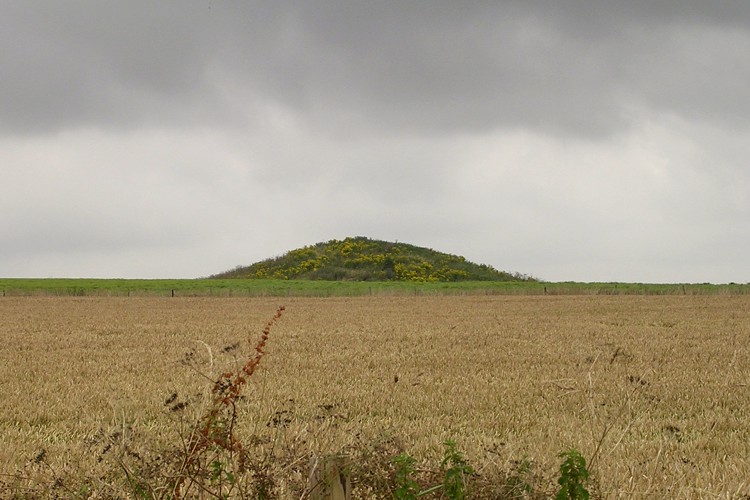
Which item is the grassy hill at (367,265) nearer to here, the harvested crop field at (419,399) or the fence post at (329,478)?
the harvested crop field at (419,399)

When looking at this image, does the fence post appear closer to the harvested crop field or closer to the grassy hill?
the harvested crop field

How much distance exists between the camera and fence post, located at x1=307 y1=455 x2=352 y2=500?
4055 millimetres

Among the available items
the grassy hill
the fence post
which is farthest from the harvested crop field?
the grassy hill

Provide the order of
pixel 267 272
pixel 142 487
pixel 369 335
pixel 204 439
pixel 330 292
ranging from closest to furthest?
pixel 204 439 → pixel 142 487 → pixel 369 335 → pixel 330 292 → pixel 267 272

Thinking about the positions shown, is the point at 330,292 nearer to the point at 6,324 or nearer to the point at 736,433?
the point at 6,324

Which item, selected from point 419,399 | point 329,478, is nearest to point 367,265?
point 419,399

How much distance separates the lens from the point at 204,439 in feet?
15.2

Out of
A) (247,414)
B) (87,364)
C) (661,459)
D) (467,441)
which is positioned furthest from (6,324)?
(661,459)

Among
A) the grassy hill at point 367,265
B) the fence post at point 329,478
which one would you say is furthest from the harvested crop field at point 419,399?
the grassy hill at point 367,265

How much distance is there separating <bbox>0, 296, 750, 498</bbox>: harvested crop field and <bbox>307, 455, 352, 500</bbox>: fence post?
813 millimetres

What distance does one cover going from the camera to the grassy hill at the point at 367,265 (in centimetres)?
8125

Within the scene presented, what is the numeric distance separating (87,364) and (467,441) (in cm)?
948

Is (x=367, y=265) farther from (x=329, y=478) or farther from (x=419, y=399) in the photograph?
(x=329, y=478)

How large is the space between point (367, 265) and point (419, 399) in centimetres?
7333
